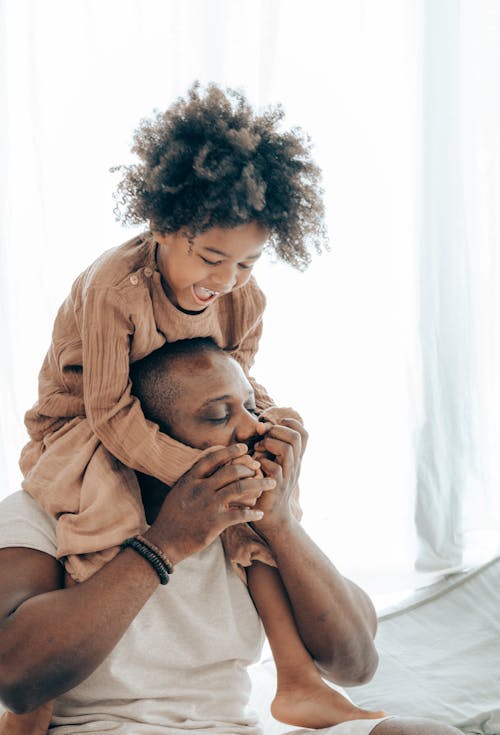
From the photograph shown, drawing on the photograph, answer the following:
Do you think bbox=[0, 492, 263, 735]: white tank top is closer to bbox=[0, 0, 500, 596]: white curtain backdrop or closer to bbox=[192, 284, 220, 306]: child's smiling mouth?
bbox=[192, 284, 220, 306]: child's smiling mouth

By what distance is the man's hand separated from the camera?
4.32 feet

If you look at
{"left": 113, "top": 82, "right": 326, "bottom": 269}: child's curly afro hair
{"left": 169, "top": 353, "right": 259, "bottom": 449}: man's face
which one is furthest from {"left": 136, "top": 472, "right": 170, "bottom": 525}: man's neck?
{"left": 113, "top": 82, "right": 326, "bottom": 269}: child's curly afro hair

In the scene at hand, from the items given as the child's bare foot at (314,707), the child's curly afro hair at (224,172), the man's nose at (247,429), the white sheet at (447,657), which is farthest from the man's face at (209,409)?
the white sheet at (447,657)

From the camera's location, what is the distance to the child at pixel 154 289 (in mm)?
1263

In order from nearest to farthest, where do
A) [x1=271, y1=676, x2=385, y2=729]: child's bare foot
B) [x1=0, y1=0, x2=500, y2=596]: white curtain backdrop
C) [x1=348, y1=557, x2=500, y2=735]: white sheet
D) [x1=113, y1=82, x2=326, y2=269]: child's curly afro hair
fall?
[x1=113, y1=82, x2=326, y2=269]: child's curly afro hair, [x1=271, y1=676, x2=385, y2=729]: child's bare foot, [x1=348, y1=557, x2=500, y2=735]: white sheet, [x1=0, y1=0, x2=500, y2=596]: white curtain backdrop

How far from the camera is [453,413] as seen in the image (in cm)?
283

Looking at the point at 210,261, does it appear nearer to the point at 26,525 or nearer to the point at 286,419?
the point at 286,419

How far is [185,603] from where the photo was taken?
1446mm

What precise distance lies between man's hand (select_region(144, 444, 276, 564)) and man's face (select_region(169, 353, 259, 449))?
0.26 feet

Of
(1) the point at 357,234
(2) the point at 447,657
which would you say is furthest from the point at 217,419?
(1) the point at 357,234

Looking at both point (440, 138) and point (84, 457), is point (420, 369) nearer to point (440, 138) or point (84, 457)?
point (440, 138)

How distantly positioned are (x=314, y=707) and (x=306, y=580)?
21cm

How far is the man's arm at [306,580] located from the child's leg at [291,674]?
21mm

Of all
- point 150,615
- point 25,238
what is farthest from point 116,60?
point 150,615
